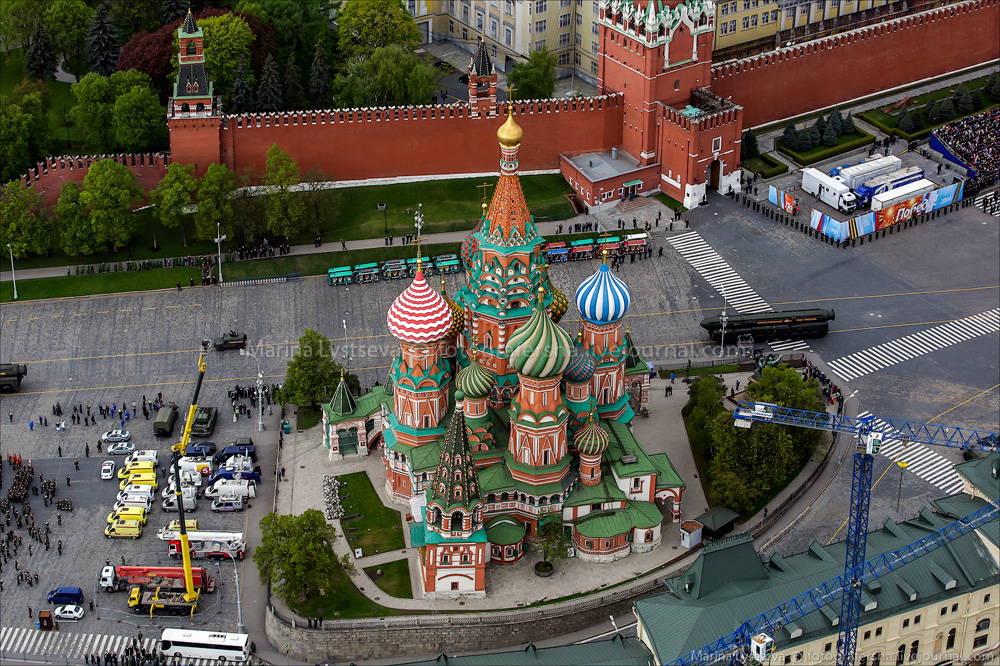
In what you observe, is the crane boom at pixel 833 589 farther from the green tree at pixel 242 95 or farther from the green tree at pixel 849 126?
the green tree at pixel 242 95

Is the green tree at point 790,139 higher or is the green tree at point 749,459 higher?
the green tree at point 790,139

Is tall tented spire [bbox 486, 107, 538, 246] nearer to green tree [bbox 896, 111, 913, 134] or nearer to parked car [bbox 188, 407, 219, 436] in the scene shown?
parked car [bbox 188, 407, 219, 436]

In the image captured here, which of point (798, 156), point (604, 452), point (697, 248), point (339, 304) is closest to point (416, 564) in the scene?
point (604, 452)

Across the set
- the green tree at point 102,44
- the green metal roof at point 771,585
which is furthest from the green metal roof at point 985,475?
the green tree at point 102,44

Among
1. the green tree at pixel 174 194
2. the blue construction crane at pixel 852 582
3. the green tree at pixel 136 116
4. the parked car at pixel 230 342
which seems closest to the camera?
the blue construction crane at pixel 852 582

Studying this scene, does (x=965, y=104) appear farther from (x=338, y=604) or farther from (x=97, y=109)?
(x=338, y=604)

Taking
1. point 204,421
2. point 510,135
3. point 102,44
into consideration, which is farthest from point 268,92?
point 510,135

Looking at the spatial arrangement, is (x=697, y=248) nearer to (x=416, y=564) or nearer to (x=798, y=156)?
(x=798, y=156)
